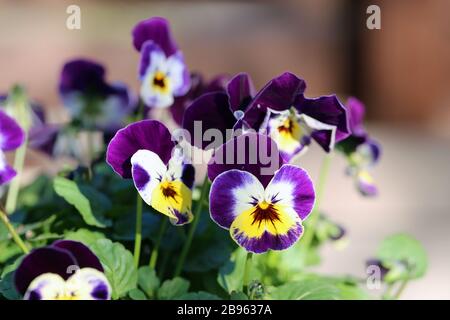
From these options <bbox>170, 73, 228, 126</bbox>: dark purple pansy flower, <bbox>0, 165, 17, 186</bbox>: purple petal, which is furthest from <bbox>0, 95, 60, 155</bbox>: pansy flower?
<bbox>0, 165, 17, 186</bbox>: purple petal

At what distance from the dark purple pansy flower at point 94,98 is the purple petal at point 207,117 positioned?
0.26m

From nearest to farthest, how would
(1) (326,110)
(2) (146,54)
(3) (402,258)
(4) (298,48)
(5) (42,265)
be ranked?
(5) (42,265) < (1) (326,110) < (2) (146,54) < (3) (402,258) < (4) (298,48)

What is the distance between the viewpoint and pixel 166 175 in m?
0.66

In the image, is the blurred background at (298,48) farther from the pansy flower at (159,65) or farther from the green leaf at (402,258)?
the pansy flower at (159,65)

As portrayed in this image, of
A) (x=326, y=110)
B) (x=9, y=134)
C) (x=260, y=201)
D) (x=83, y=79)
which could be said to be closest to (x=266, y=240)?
(x=260, y=201)

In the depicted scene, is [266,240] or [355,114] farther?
[355,114]

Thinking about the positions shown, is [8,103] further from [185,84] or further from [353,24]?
[353,24]

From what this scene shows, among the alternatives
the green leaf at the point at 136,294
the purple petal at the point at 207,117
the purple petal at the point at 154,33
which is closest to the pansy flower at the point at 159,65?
the purple petal at the point at 154,33

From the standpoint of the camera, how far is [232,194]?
0.61 m

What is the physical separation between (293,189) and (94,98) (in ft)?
1.37

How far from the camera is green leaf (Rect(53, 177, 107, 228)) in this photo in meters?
0.73

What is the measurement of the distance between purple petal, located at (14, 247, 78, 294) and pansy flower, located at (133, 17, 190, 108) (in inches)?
10.0

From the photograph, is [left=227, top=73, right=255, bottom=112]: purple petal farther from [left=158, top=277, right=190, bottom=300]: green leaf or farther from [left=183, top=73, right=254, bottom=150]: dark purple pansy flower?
[left=158, top=277, right=190, bottom=300]: green leaf

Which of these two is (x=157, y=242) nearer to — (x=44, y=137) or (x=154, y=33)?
(x=154, y=33)
